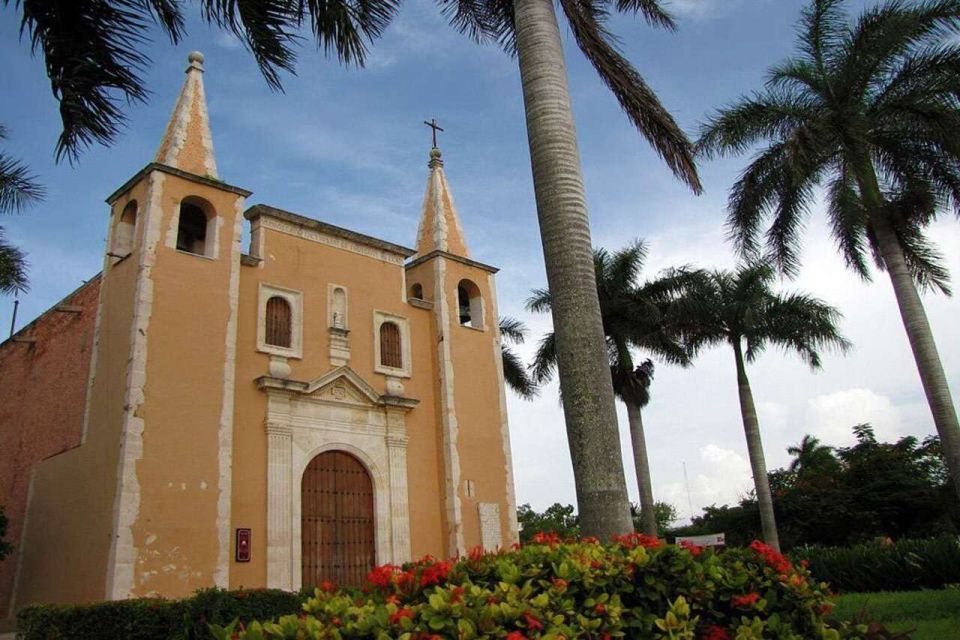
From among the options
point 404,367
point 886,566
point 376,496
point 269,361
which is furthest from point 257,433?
point 886,566

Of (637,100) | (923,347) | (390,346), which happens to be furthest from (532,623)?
(390,346)

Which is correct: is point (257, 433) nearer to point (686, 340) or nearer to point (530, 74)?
point (530, 74)

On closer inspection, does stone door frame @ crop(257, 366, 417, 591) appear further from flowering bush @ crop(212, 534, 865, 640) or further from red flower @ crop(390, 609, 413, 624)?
red flower @ crop(390, 609, 413, 624)

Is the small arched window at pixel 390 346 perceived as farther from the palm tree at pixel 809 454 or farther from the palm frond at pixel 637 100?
the palm tree at pixel 809 454

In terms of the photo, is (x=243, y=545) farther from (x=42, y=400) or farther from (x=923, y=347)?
(x=923, y=347)

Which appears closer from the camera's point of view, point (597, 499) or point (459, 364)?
A: point (597, 499)

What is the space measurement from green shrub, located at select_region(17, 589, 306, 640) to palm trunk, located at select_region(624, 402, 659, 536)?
14513 mm

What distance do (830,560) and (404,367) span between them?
33.0 ft

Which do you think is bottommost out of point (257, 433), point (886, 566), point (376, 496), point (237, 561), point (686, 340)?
point (886, 566)

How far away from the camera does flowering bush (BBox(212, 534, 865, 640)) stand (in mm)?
3904


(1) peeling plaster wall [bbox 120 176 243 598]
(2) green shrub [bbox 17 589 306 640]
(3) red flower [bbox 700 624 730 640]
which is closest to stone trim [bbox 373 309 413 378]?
(1) peeling plaster wall [bbox 120 176 243 598]

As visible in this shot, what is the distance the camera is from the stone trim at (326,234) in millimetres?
16953

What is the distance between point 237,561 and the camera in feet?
46.1

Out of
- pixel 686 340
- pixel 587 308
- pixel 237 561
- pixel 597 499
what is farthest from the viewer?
pixel 686 340
